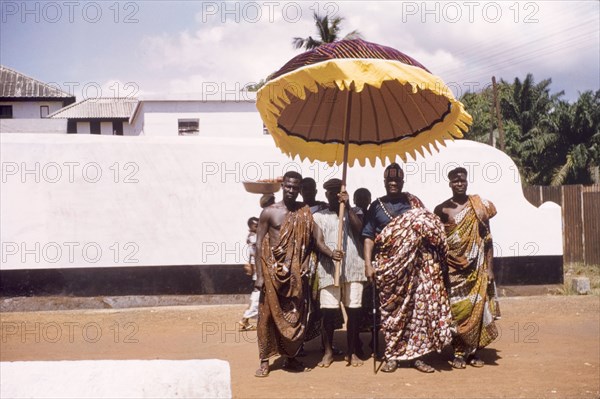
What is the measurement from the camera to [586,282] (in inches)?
448

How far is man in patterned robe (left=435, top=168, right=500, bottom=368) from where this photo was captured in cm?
655

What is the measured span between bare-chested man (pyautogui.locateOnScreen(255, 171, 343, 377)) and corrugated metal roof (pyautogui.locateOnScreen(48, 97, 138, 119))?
122 ft

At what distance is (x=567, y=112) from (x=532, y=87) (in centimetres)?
268

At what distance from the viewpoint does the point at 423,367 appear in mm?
6270

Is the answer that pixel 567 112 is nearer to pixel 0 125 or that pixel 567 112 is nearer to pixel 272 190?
pixel 272 190

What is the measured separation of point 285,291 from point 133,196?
16.3 ft

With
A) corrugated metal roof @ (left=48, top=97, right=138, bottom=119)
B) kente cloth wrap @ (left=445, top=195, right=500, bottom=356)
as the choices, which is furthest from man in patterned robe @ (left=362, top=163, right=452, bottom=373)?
corrugated metal roof @ (left=48, top=97, right=138, bottom=119)

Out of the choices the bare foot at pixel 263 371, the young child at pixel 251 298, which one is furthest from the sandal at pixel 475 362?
the young child at pixel 251 298

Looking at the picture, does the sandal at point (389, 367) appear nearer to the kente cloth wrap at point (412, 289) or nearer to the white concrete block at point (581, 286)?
the kente cloth wrap at point (412, 289)

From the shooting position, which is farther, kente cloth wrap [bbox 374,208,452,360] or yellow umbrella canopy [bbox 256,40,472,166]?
yellow umbrella canopy [bbox 256,40,472,166]

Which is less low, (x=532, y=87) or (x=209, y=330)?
(x=532, y=87)

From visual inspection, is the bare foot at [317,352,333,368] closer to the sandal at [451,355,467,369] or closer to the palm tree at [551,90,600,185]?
the sandal at [451,355,467,369]

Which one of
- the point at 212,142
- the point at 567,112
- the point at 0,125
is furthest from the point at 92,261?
the point at 567,112

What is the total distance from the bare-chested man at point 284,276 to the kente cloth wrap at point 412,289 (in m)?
0.55
